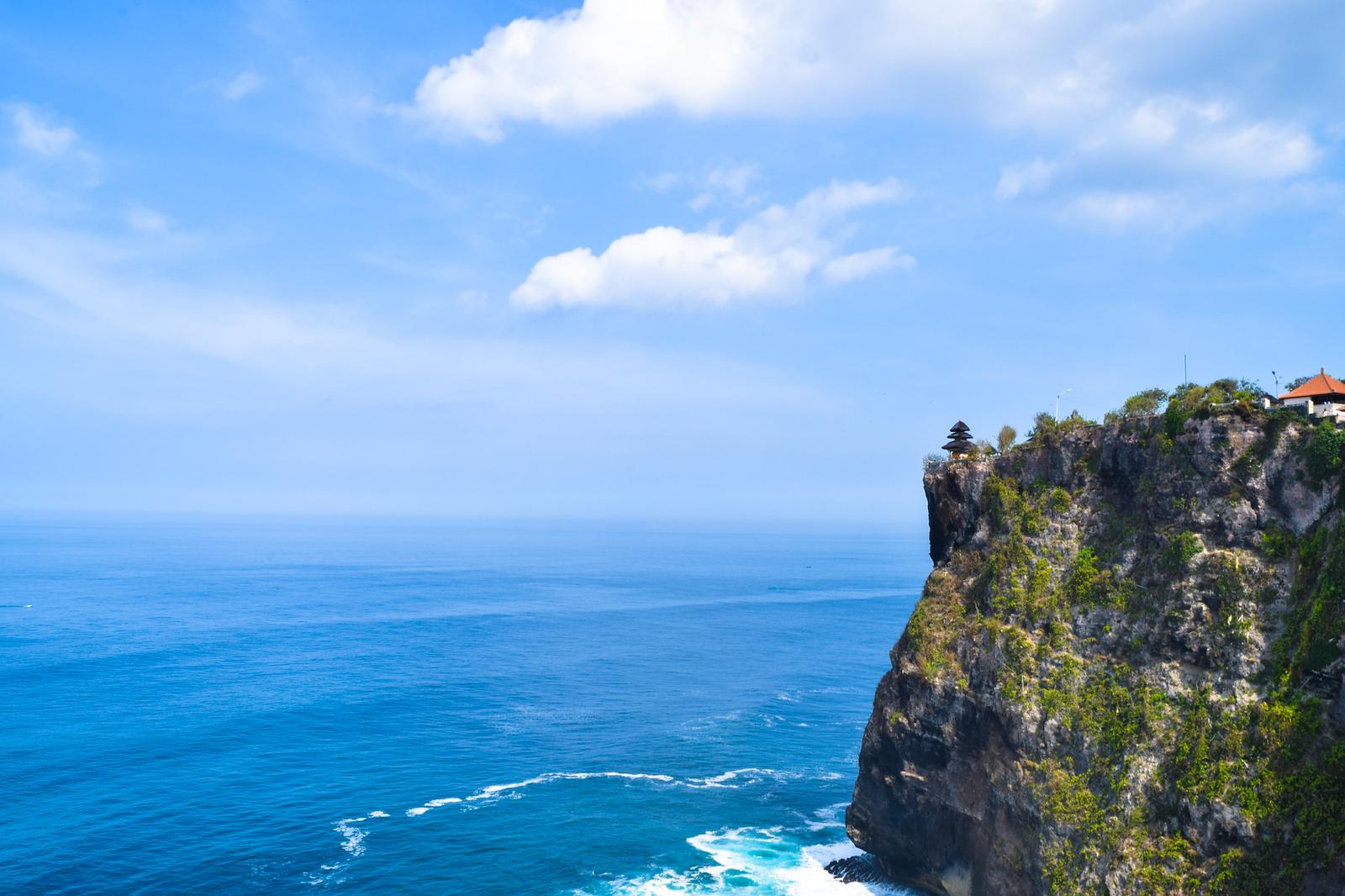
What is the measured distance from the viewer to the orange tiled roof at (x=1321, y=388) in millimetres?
41656

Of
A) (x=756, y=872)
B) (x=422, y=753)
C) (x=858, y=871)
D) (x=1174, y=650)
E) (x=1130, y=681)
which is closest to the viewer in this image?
(x=1174, y=650)

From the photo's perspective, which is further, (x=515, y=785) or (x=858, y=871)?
(x=515, y=785)

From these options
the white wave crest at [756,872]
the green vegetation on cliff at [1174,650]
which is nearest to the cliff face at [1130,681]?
the green vegetation on cliff at [1174,650]

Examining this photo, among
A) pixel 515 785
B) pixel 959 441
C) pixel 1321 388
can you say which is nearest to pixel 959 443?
pixel 959 441

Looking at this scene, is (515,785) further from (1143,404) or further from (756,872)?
(1143,404)


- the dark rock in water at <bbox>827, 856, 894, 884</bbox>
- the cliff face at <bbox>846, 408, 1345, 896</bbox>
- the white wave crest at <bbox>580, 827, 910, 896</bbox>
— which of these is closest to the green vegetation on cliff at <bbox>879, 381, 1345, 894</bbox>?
the cliff face at <bbox>846, 408, 1345, 896</bbox>

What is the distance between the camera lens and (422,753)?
7506 centimetres

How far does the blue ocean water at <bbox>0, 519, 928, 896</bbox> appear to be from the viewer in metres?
53.7

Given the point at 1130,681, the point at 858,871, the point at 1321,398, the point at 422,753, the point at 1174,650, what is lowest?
the point at 858,871

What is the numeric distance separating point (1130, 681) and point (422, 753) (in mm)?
58792

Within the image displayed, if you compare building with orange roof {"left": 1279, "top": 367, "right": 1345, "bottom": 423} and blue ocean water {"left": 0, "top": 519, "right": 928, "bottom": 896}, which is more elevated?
building with orange roof {"left": 1279, "top": 367, "right": 1345, "bottom": 423}

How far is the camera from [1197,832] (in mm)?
36875

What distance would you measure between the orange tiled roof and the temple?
19500 mm

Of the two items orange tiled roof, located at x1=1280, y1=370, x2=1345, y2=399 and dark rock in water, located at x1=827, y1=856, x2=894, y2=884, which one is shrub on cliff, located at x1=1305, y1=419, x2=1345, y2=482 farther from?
dark rock in water, located at x1=827, y1=856, x2=894, y2=884
